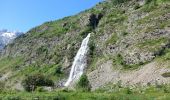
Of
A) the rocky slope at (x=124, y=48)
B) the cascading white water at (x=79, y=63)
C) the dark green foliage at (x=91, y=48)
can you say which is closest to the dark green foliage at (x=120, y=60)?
the rocky slope at (x=124, y=48)

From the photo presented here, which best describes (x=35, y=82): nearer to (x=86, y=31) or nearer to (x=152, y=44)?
(x=152, y=44)

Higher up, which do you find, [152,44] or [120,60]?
[152,44]

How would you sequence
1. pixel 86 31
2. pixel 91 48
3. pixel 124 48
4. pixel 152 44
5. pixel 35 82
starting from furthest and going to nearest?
pixel 86 31 < pixel 91 48 < pixel 124 48 < pixel 35 82 < pixel 152 44

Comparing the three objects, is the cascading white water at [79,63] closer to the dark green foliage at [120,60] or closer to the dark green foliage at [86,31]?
the dark green foliage at [86,31]

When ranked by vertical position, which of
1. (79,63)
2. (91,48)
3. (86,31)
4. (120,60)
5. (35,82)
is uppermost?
(86,31)

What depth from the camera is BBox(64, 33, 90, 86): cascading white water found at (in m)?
161

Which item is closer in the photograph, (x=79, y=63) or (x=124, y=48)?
(x=124, y=48)

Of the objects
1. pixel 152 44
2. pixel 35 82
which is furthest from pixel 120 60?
pixel 35 82

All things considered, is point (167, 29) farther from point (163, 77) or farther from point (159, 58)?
point (163, 77)

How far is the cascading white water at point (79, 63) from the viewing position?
529 feet

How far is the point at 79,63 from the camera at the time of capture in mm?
169375

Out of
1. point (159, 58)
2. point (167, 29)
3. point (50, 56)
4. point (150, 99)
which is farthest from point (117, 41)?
point (150, 99)

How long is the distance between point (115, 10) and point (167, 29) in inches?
2079

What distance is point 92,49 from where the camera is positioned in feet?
566
